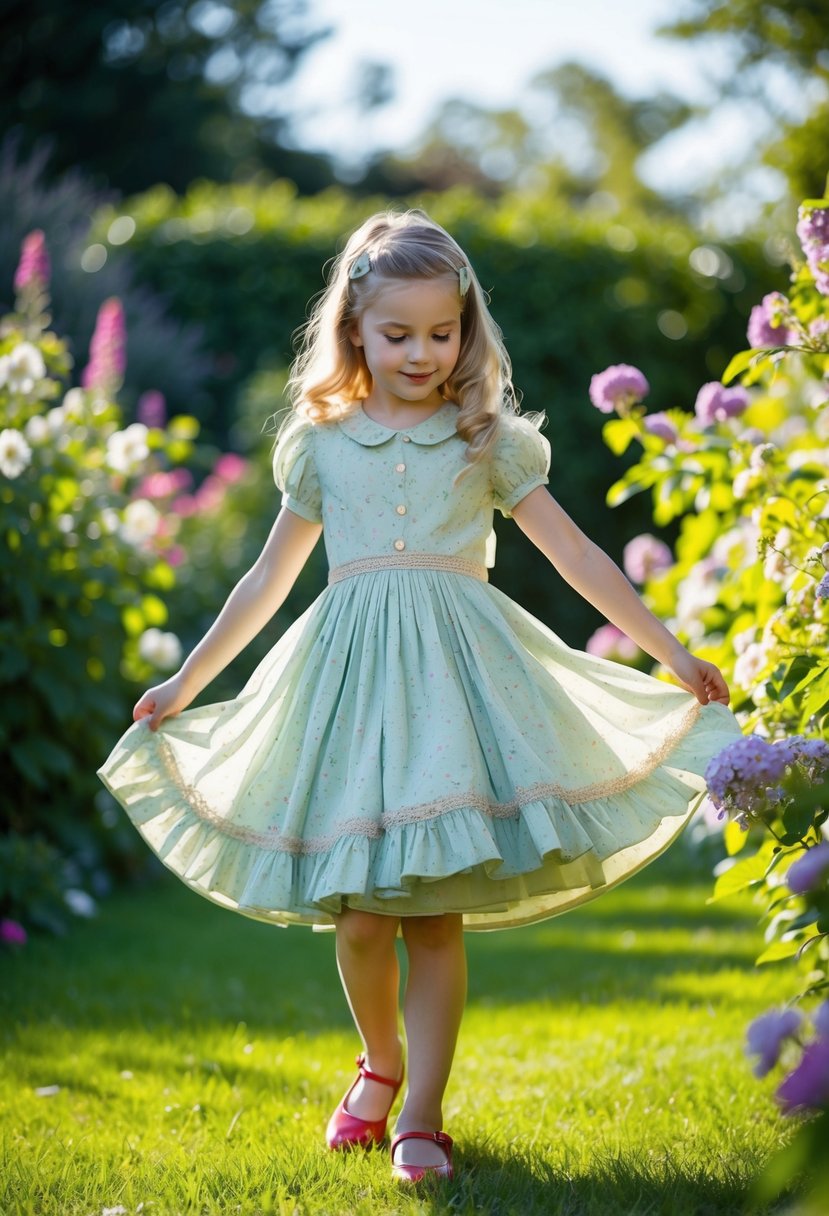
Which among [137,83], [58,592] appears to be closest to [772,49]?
[137,83]

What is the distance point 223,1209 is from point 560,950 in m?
2.71

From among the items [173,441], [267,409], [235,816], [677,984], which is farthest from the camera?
[267,409]

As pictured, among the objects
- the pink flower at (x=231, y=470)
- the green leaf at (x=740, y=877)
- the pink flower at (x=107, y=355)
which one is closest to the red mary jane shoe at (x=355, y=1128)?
the green leaf at (x=740, y=877)

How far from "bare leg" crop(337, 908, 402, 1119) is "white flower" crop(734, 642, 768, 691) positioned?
31.6 inches

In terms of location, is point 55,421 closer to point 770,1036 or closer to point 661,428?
point 661,428

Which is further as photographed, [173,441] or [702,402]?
[173,441]

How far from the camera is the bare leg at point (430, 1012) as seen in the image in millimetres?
2193

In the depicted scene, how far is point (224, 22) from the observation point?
2000 centimetres

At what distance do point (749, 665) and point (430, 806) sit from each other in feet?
2.56

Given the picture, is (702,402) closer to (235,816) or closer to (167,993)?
(235,816)

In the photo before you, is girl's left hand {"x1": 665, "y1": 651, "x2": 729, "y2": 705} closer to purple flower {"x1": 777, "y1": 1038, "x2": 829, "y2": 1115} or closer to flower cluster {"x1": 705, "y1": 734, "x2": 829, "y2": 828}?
flower cluster {"x1": 705, "y1": 734, "x2": 829, "y2": 828}

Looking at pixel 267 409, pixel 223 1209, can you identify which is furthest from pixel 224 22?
pixel 223 1209

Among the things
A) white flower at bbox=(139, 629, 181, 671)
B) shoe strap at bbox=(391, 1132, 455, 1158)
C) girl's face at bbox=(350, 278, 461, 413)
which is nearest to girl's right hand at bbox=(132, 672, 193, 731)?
girl's face at bbox=(350, 278, 461, 413)

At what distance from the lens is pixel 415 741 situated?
2.21m
